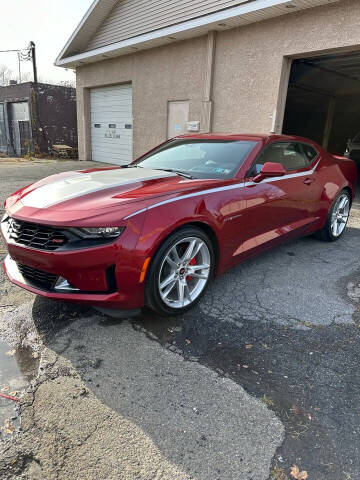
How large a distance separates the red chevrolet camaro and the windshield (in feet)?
0.04

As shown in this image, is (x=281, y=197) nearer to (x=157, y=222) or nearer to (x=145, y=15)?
(x=157, y=222)

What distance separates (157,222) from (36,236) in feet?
2.82

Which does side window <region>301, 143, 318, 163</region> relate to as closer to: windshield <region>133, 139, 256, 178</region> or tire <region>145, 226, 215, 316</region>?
windshield <region>133, 139, 256, 178</region>

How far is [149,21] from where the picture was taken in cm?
1034

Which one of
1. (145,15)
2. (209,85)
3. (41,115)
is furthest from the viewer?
(41,115)

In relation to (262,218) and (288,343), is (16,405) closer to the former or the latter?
(288,343)

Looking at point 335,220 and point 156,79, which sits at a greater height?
point 156,79

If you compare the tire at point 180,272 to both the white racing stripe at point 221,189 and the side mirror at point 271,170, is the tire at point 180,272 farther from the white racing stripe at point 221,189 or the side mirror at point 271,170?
the side mirror at point 271,170

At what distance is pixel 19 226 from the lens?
256 cm

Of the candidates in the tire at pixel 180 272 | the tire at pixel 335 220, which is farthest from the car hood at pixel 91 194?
the tire at pixel 335 220

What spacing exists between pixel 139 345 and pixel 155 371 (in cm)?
30

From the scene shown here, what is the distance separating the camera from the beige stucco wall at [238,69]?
683 cm

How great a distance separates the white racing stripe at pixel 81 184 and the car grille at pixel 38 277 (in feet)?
1.56

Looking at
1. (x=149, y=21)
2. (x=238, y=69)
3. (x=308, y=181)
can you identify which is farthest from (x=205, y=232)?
(x=149, y=21)
